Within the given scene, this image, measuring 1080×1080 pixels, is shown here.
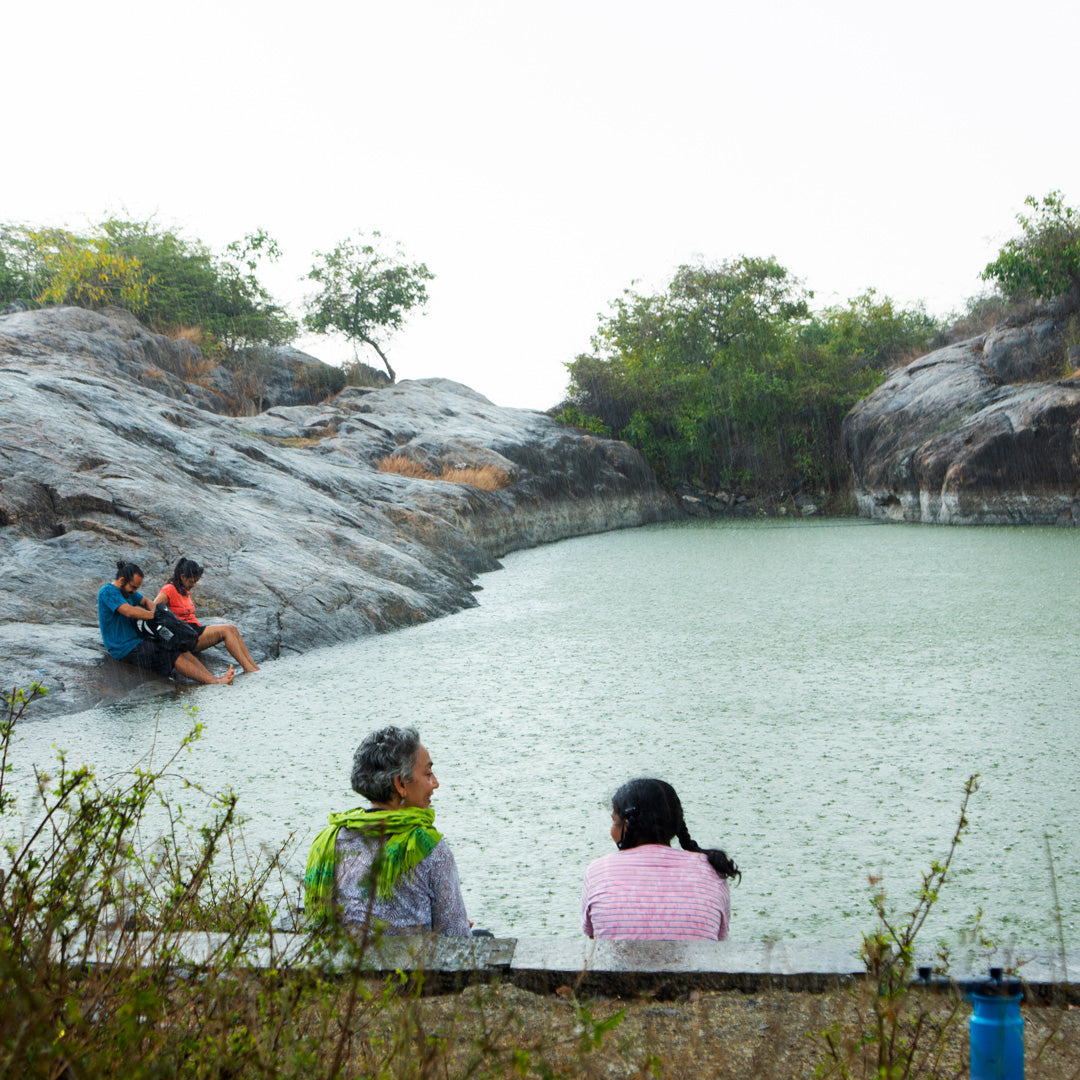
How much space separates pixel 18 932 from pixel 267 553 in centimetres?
843

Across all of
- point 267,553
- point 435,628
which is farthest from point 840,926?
point 267,553

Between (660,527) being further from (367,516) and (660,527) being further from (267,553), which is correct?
(267,553)

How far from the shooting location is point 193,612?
25.0 feet

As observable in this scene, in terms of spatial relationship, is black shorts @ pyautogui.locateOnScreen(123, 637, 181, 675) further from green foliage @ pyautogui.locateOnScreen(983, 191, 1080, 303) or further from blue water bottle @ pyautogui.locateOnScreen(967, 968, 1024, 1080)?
green foliage @ pyautogui.locateOnScreen(983, 191, 1080, 303)

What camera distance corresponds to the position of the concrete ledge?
229 cm

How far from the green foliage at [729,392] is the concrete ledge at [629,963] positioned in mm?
24923

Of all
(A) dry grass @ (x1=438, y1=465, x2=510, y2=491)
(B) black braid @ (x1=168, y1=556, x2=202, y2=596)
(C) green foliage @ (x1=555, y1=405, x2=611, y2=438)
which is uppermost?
(C) green foliage @ (x1=555, y1=405, x2=611, y2=438)

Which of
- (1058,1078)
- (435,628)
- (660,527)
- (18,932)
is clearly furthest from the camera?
(660,527)

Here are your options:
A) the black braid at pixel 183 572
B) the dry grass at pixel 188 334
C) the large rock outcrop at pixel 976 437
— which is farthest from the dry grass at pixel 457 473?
the black braid at pixel 183 572

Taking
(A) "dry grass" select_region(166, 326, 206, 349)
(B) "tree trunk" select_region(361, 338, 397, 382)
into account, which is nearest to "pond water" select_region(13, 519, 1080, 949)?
(A) "dry grass" select_region(166, 326, 206, 349)

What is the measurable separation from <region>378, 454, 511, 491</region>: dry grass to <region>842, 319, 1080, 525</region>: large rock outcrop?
28.0 feet

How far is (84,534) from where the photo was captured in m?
8.65

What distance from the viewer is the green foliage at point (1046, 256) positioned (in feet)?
66.8

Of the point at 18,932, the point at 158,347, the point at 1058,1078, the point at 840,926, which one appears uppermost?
the point at 158,347
